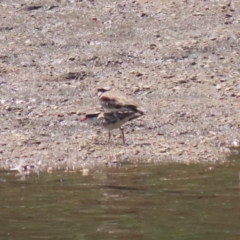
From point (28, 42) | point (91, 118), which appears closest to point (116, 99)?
point (91, 118)

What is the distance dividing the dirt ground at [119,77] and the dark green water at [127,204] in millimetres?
676

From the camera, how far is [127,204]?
817cm

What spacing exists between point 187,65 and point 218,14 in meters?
1.88

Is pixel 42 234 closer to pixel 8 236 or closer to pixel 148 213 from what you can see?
pixel 8 236

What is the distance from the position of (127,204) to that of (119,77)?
5518 millimetres

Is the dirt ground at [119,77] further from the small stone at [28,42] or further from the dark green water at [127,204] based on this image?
the dark green water at [127,204]

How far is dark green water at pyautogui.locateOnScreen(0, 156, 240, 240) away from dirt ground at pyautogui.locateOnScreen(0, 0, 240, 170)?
26.6 inches

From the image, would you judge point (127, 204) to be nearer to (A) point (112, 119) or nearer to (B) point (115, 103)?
(A) point (112, 119)

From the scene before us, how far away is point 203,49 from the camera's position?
14.4 m

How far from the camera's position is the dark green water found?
290 inches

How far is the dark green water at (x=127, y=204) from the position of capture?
736 cm

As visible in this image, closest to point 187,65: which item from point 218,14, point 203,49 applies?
point 203,49

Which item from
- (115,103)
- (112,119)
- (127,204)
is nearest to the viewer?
(127,204)

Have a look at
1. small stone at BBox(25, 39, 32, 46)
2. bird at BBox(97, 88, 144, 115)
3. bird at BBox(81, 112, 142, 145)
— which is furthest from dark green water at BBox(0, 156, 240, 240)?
small stone at BBox(25, 39, 32, 46)
